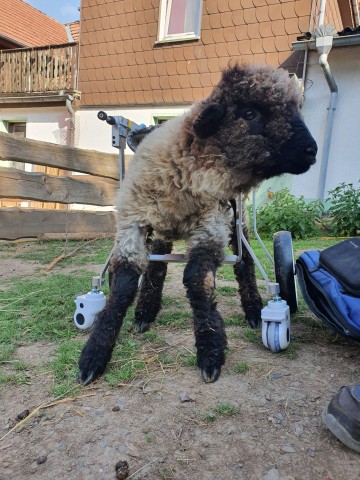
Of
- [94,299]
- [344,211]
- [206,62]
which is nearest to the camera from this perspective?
[94,299]

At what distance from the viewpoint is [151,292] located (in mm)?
2723

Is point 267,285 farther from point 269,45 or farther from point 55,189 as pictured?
point 269,45

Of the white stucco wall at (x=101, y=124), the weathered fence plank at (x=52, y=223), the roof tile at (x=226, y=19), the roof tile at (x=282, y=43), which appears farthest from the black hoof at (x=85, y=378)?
the roof tile at (x=226, y=19)

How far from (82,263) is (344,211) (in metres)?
4.85

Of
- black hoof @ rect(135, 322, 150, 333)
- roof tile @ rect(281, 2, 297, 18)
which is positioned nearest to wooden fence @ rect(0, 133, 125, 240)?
black hoof @ rect(135, 322, 150, 333)

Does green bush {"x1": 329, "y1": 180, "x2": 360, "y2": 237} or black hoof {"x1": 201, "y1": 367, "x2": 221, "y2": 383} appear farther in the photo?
green bush {"x1": 329, "y1": 180, "x2": 360, "y2": 237}

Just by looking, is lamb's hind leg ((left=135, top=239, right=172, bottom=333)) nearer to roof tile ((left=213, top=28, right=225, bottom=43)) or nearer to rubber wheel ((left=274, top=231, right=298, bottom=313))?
rubber wheel ((left=274, top=231, right=298, bottom=313))

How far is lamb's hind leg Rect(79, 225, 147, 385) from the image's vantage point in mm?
1947

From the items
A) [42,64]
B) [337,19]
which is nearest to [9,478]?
[337,19]

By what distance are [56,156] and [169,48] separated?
5446mm

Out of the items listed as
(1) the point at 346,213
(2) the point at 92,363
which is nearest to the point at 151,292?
(2) the point at 92,363

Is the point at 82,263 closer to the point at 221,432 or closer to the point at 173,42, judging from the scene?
the point at 221,432

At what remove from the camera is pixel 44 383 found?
195 cm

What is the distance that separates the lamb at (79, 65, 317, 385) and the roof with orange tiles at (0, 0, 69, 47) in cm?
1480
